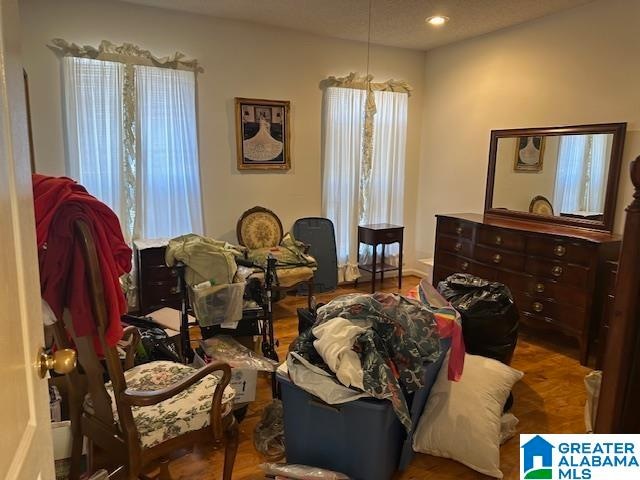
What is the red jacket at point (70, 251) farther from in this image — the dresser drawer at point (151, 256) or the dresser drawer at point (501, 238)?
the dresser drawer at point (501, 238)

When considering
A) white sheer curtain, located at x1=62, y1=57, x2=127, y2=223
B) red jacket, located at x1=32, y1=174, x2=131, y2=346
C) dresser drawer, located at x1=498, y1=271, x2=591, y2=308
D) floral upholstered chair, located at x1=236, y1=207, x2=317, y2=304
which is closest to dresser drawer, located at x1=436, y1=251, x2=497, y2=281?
dresser drawer, located at x1=498, y1=271, x2=591, y2=308

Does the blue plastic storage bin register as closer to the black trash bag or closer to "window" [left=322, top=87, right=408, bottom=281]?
the black trash bag

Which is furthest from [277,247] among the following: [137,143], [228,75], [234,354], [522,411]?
[522,411]

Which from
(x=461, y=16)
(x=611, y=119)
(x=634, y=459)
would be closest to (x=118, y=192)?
(x=461, y=16)

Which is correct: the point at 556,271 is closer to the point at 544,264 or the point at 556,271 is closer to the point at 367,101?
the point at 544,264

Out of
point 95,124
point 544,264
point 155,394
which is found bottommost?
point 155,394

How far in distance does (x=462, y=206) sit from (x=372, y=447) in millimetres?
3479

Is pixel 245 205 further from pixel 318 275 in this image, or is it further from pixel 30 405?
pixel 30 405

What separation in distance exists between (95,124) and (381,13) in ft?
8.32

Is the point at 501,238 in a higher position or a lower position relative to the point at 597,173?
lower

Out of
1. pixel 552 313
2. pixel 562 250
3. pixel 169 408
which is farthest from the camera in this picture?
pixel 552 313

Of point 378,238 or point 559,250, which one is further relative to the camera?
point 378,238

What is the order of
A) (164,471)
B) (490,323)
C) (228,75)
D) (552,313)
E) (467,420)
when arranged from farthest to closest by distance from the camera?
1. (228,75)
2. (552,313)
3. (490,323)
4. (467,420)
5. (164,471)

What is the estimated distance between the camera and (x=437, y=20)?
3939 mm
